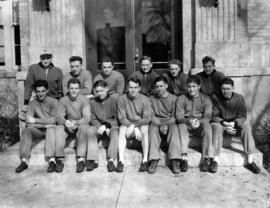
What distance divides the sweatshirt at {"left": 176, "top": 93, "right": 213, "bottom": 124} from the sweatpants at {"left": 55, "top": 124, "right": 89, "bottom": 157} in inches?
53.7

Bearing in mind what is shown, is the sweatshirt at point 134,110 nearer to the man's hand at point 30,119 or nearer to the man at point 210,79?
the man at point 210,79

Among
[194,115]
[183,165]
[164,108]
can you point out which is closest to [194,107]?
[194,115]

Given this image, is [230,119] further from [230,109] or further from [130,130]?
[130,130]

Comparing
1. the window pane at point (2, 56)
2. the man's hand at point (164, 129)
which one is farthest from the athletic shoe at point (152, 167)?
the window pane at point (2, 56)

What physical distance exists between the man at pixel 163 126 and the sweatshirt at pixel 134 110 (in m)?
0.14

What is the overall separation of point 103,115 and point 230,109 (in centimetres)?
186

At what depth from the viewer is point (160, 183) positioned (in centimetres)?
463

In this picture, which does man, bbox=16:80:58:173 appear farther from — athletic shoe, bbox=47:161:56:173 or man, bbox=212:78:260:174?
man, bbox=212:78:260:174

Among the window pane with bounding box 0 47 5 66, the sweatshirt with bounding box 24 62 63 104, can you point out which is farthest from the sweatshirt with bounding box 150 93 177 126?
the window pane with bounding box 0 47 5 66

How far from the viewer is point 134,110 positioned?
217 inches

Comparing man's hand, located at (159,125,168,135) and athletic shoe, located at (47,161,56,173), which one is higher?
man's hand, located at (159,125,168,135)

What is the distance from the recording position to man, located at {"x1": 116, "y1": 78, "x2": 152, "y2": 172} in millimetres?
5228

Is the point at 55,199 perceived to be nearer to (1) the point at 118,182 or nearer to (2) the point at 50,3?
(1) the point at 118,182

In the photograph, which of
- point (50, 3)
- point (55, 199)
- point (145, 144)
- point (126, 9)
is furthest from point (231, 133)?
point (50, 3)
